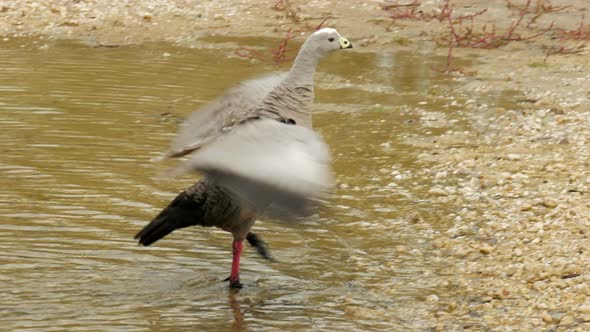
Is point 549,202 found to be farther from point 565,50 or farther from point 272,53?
point 272,53

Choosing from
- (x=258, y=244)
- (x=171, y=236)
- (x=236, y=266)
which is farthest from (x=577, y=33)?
(x=236, y=266)

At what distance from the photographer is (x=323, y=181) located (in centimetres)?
513

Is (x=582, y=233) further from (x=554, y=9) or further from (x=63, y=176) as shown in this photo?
(x=554, y=9)

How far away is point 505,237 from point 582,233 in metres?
0.52

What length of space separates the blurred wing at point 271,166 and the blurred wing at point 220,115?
32cm

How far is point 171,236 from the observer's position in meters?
7.78

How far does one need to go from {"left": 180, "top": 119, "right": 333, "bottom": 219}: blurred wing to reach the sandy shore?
137 cm

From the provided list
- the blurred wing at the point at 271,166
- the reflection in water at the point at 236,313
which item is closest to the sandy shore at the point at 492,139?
the reflection in water at the point at 236,313

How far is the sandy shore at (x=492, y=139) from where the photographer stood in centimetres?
661

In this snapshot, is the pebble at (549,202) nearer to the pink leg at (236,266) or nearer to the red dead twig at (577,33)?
the pink leg at (236,266)

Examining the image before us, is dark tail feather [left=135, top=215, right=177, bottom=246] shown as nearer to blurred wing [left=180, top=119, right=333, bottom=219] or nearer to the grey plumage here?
the grey plumage

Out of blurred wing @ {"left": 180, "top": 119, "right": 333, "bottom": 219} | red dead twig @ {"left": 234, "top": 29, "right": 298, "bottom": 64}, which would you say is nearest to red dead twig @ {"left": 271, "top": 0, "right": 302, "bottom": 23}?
red dead twig @ {"left": 234, "top": 29, "right": 298, "bottom": 64}

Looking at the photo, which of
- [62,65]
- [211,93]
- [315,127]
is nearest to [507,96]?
[315,127]

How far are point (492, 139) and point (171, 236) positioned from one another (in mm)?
3612
